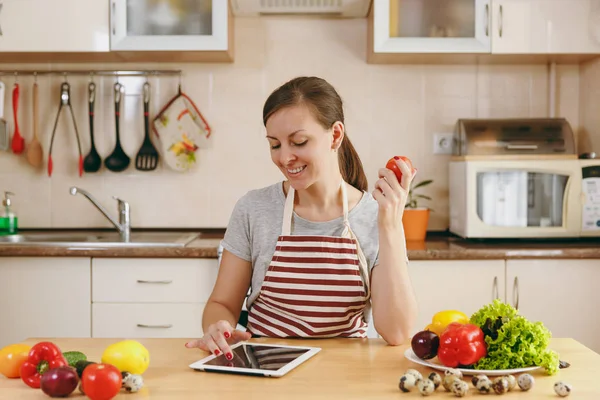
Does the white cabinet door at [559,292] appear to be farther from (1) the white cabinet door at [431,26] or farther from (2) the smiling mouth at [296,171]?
(2) the smiling mouth at [296,171]

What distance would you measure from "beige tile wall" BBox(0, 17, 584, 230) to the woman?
1359 millimetres

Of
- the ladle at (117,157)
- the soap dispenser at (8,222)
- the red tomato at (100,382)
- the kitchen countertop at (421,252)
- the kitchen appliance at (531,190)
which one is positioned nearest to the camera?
the red tomato at (100,382)

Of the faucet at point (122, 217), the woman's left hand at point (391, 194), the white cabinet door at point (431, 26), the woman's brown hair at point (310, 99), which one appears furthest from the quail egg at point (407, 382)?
the faucet at point (122, 217)

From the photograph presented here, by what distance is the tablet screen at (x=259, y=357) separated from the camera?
1.27 metres

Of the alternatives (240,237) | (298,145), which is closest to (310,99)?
(298,145)

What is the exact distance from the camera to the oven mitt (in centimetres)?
315

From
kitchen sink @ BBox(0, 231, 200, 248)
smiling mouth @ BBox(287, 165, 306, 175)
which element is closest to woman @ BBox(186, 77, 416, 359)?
smiling mouth @ BBox(287, 165, 306, 175)

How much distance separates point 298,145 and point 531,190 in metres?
1.51

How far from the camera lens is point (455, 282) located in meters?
2.60

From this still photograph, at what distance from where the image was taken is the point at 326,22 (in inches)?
124

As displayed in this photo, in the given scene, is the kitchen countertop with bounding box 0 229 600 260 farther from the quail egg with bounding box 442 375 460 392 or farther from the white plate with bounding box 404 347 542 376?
the quail egg with bounding box 442 375 460 392

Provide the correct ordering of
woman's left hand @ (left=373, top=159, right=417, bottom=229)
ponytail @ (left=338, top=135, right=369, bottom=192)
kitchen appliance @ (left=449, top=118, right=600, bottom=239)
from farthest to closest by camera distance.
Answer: kitchen appliance @ (left=449, top=118, right=600, bottom=239), ponytail @ (left=338, top=135, right=369, bottom=192), woman's left hand @ (left=373, top=159, right=417, bottom=229)

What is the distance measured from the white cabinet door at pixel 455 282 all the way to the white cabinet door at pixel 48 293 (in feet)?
3.94

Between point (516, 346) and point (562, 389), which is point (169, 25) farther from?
point (562, 389)
